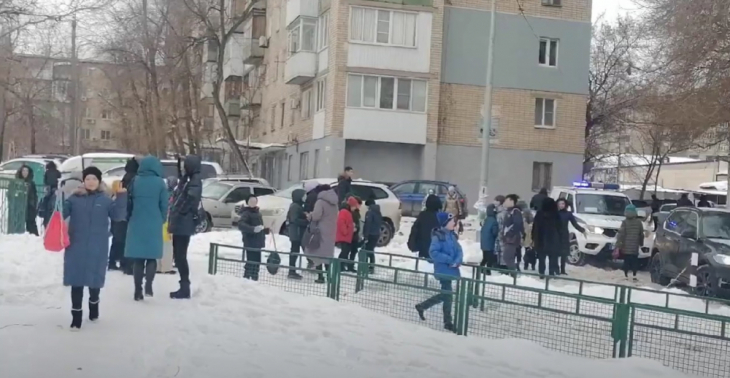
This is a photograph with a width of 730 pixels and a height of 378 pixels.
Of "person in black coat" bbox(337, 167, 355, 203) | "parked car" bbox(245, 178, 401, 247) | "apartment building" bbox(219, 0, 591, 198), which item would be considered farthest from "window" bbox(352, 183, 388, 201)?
"apartment building" bbox(219, 0, 591, 198)

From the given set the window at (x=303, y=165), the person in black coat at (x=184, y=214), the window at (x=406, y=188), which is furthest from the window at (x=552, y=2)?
the person in black coat at (x=184, y=214)

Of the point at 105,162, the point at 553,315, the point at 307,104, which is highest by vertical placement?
the point at 307,104

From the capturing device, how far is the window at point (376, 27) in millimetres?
36281

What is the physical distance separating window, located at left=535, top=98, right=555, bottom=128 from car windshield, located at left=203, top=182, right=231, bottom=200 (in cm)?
1827

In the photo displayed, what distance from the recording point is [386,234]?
71.9ft

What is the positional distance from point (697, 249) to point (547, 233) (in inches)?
105

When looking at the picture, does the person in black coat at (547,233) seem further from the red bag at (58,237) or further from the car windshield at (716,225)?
the red bag at (58,237)

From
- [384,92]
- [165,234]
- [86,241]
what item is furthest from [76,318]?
[384,92]

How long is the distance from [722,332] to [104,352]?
18.8 ft

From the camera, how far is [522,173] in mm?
38688

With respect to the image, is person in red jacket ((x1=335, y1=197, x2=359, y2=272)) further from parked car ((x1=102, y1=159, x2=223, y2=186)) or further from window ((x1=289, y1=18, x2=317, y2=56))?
window ((x1=289, y1=18, x2=317, y2=56))

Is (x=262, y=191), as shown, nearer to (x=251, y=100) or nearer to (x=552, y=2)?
(x=552, y=2)

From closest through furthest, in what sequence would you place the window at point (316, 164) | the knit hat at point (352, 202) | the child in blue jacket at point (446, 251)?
the child in blue jacket at point (446, 251) < the knit hat at point (352, 202) < the window at point (316, 164)

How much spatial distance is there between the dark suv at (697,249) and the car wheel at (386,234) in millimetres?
6238
